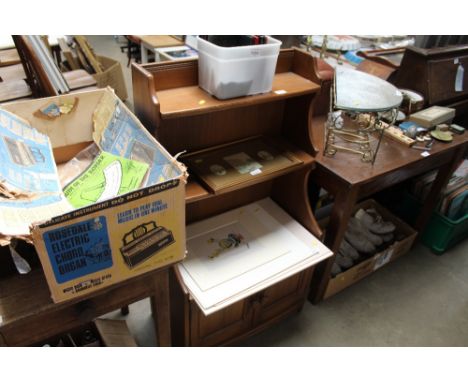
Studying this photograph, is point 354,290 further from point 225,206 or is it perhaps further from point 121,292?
point 121,292

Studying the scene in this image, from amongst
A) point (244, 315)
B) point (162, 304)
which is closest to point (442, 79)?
point (244, 315)

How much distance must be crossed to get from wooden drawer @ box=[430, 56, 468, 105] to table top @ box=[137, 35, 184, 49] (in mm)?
2418

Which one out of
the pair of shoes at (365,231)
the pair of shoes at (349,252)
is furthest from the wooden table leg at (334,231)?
the pair of shoes at (365,231)

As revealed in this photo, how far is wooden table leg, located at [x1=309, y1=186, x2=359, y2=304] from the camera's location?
1.55 metres

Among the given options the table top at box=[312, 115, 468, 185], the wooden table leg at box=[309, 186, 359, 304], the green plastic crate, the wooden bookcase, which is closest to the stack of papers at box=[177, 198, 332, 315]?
the wooden bookcase

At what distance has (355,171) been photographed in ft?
5.08

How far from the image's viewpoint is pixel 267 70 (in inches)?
47.4

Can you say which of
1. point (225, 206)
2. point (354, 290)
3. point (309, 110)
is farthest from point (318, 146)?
point (354, 290)

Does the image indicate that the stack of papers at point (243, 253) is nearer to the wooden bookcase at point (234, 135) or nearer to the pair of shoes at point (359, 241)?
the wooden bookcase at point (234, 135)

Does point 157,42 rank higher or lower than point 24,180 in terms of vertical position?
lower

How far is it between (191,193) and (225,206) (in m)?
0.44

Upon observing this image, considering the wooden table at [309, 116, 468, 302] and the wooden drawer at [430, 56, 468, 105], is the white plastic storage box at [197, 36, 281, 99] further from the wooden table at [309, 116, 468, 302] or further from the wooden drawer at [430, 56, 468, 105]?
the wooden drawer at [430, 56, 468, 105]

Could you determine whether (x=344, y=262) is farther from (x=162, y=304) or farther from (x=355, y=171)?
(x=162, y=304)

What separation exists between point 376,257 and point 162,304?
135 centimetres
